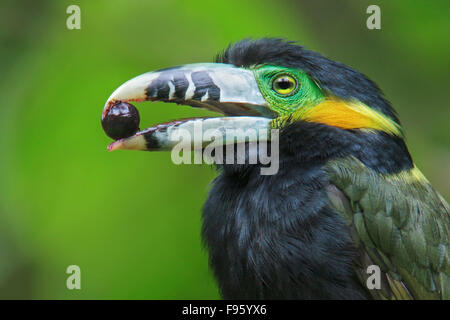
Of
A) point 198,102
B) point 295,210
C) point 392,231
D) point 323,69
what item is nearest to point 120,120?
point 198,102

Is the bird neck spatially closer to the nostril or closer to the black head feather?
the black head feather

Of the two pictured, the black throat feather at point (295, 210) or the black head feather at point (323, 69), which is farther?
the black head feather at point (323, 69)

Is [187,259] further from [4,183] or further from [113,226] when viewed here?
[4,183]

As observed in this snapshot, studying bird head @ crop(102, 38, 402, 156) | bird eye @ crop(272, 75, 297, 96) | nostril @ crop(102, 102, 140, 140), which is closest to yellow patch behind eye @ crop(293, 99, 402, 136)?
bird head @ crop(102, 38, 402, 156)

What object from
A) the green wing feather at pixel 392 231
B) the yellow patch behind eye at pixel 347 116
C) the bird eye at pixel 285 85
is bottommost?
the green wing feather at pixel 392 231

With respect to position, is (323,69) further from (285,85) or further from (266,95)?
(266,95)

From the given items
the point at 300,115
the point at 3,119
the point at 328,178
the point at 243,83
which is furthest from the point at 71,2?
the point at 328,178

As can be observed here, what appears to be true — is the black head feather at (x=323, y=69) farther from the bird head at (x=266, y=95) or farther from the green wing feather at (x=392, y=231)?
the green wing feather at (x=392, y=231)

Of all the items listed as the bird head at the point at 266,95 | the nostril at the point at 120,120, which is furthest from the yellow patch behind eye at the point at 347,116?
the nostril at the point at 120,120

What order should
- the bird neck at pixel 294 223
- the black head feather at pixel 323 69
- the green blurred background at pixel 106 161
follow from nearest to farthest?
1. the bird neck at pixel 294 223
2. the black head feather at pixel 323 69
3. the green blurred background at pixel 106 161

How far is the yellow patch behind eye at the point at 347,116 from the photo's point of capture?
369 cm

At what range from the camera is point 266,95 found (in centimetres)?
378

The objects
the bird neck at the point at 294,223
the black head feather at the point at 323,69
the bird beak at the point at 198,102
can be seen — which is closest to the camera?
the bird neck at the point at 294,223

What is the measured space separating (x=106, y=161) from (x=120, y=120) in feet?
3.03
